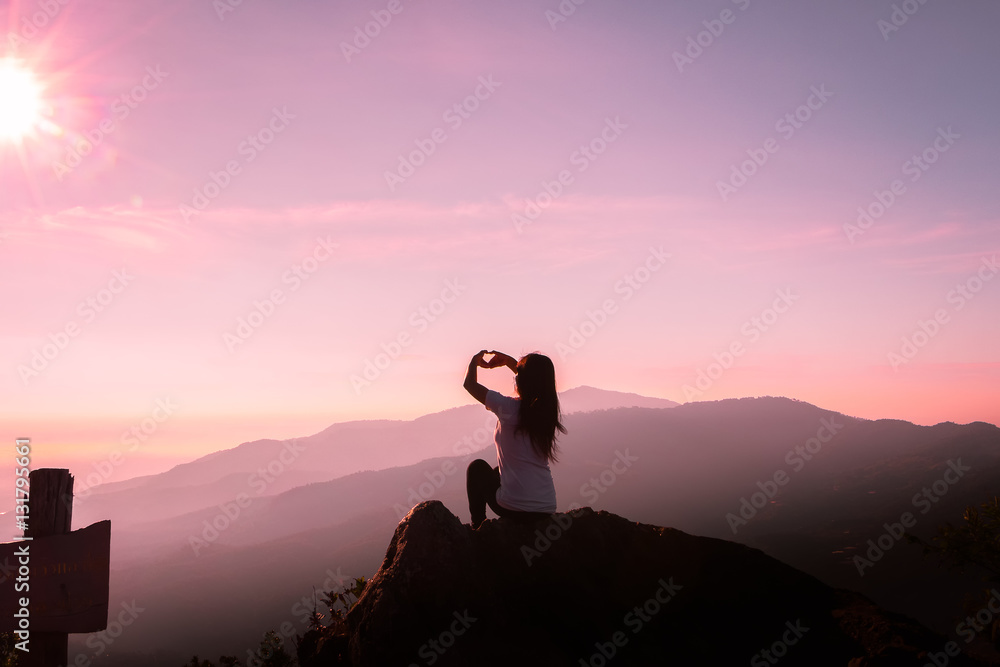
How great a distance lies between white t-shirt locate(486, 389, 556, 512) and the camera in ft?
24.5

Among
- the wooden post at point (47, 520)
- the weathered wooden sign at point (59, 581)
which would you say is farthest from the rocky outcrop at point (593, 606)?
the wooden post at point (47, 520)

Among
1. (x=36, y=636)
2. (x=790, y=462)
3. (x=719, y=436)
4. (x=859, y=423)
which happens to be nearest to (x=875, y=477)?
(x=790, y=462)

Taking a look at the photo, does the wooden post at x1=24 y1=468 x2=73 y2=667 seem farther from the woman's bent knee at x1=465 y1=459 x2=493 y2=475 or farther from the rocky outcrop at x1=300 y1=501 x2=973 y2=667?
the woman's bent knee at x1=465 y1=459 x2=493 y2=475

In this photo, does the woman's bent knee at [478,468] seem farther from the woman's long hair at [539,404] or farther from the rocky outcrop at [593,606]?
the woman's long hair at [539,404]

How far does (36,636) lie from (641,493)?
132 metres

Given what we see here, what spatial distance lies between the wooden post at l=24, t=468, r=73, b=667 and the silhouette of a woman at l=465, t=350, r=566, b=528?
5194 mm

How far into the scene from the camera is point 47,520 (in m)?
7.99

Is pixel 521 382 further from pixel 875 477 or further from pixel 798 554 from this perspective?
pixel 875 477

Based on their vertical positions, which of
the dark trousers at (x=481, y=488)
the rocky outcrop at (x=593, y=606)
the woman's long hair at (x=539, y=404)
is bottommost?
the rocky outcrop at (x=593, y=606)

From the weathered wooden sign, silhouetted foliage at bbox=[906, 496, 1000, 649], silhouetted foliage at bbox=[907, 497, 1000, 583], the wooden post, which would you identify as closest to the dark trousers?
the weathered wooden sign

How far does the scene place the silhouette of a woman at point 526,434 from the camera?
24.4ft

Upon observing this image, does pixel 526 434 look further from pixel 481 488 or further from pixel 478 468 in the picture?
pixel 481 488

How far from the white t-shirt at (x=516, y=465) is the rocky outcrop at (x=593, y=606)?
0.29 m

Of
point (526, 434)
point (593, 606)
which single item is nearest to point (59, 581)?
point (526, 434)
